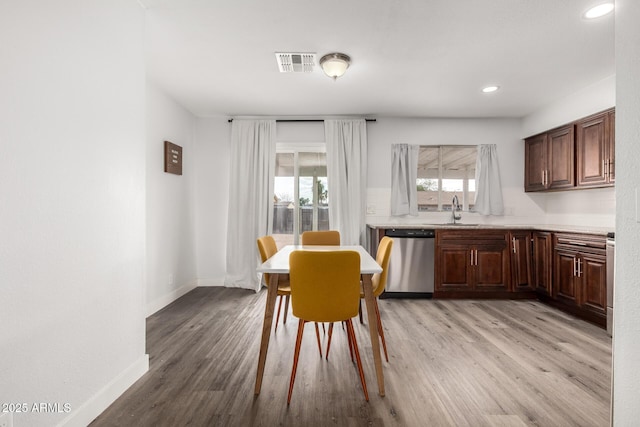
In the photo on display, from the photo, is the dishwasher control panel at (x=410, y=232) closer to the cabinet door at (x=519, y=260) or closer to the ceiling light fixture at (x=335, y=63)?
the cabinet door at (x=519, y=260)

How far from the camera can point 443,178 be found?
4586mm

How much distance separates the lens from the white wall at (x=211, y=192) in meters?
4.55

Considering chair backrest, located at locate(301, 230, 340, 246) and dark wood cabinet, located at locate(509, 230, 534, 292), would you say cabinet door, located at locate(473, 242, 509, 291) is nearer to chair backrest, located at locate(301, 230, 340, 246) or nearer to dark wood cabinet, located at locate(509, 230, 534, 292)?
dark wood cabinet, located at locate(509, 230, 534, 292)

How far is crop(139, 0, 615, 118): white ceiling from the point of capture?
2107 millimetres

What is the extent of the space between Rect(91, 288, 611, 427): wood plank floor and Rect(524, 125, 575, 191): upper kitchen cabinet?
1633mm

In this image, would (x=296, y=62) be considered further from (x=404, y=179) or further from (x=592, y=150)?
(x=592, y=150)

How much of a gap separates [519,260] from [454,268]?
82 centimetres

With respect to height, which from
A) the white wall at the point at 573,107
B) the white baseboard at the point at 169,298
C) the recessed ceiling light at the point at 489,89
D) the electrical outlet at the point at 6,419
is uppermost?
the recessed ceiling light at the point at 489,89

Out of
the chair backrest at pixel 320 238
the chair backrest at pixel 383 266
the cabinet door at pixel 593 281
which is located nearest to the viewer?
the chair backrest at pixel 383 266

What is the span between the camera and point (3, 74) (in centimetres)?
117

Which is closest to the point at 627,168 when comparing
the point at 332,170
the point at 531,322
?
the point at 531,322

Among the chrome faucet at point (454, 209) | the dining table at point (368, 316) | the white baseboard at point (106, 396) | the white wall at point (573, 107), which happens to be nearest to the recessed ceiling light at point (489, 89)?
the white wall at point (573, 107)

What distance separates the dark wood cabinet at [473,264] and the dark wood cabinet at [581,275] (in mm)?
540

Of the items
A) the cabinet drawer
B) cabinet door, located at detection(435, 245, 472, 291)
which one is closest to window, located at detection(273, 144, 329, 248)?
cabinet door, located at detection(435, 245, 472, 291)
